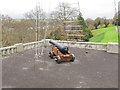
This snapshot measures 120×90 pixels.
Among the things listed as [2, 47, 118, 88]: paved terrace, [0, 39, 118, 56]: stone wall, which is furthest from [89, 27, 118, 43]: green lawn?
[2, 47, 118, 88]: paved terrace

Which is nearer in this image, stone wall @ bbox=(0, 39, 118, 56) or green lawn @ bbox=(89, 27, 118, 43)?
stone wall @ bbox=(0, 39, 118, 56)

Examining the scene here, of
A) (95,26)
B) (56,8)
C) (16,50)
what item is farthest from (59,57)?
(95,26)

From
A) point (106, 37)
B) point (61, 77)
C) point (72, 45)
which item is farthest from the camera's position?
point (106, 37)

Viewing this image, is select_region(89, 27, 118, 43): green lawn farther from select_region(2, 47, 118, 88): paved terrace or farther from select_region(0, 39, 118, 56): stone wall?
select_region(2, 47, 118, 88): paved terrace

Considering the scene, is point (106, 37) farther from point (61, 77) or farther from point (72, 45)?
point (61, 77)

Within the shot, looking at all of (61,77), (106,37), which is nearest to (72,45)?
(61,77)

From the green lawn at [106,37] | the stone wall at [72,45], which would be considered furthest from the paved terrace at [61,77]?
the green lawn at [106,37]

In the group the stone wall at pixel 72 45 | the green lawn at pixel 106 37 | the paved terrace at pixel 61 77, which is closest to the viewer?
the paved terrace at pixel 61 77

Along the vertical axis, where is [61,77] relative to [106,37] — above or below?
below

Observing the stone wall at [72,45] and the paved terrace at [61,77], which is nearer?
the paved terrace at [61,77]

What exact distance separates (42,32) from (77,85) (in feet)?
62.2

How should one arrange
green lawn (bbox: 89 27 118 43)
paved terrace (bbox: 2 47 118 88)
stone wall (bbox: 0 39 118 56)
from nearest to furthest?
paved terrace (bbox: 2 47 118 88), stone wall (bbox: 0 39 118 56), green lawn (bbox: 89 27 118 43)

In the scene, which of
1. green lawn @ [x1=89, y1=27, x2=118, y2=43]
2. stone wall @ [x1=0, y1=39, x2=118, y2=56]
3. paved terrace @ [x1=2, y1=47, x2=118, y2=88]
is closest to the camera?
paved terrace @ [x1=2, y1=47, x2=118, y2=88]

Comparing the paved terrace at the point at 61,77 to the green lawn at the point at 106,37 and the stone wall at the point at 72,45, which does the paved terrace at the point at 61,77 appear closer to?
the stone wall at the point at 72,45
